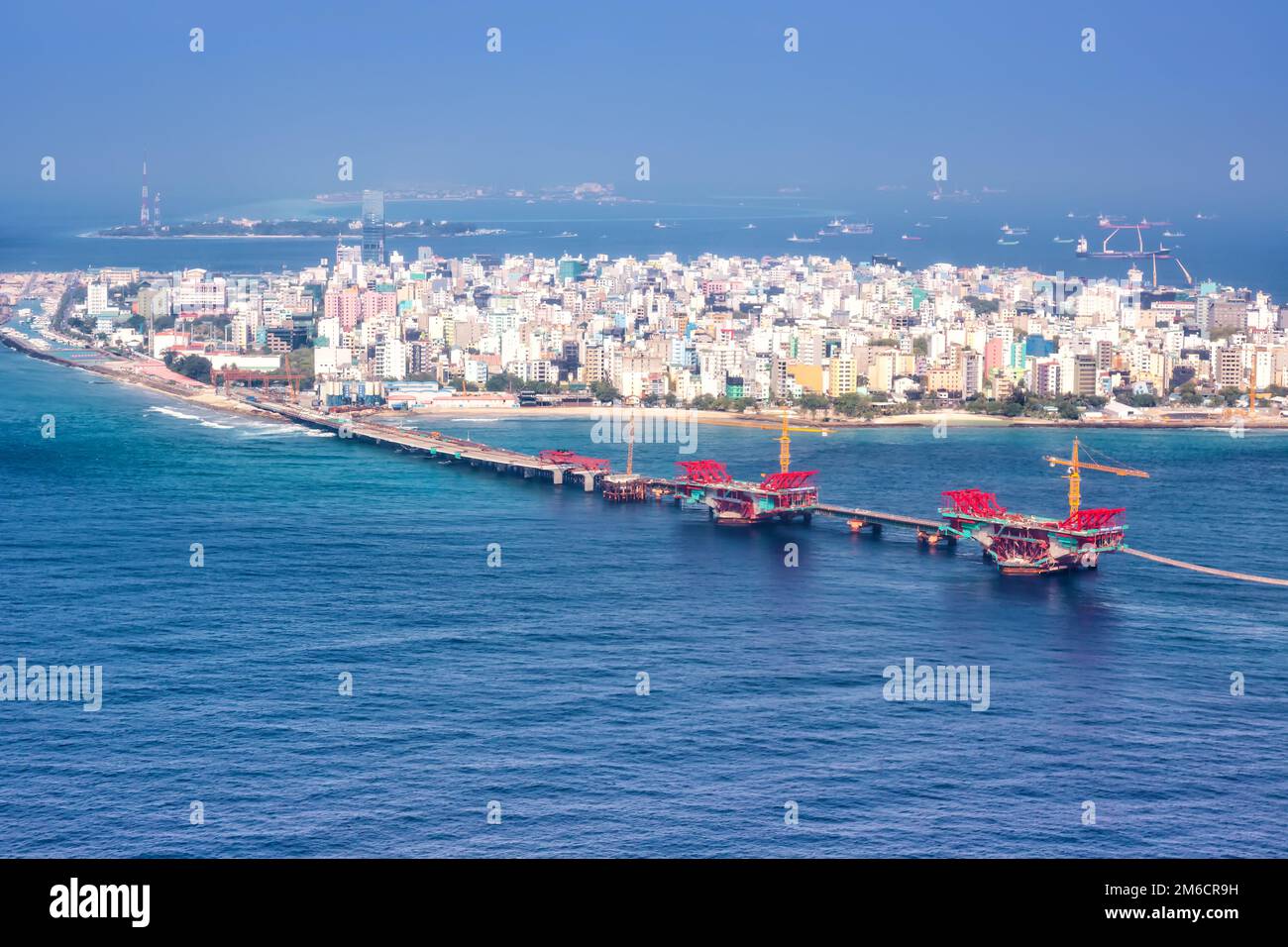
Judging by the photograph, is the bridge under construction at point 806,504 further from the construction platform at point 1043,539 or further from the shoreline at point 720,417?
the shoreline at point 720,417

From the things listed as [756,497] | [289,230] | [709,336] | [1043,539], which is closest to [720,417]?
[709,336]

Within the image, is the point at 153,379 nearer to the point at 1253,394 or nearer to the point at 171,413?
the point at 171,413

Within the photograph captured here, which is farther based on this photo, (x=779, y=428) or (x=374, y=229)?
(x=374, y=229)

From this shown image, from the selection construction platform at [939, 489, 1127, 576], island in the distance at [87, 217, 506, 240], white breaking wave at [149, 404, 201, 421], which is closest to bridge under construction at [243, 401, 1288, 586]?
construction platform at [939, 489, 1127, 576]

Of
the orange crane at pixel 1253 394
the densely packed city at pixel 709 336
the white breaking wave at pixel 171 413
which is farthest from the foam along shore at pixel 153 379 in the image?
the orange crane at pixel 1253 394

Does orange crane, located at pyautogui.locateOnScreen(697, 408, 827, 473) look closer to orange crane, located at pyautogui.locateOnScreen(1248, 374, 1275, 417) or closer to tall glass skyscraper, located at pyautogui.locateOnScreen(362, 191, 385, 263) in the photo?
orange crane, located at pyautogui.locateOnScreen(1248, 374, 1275, 417)
